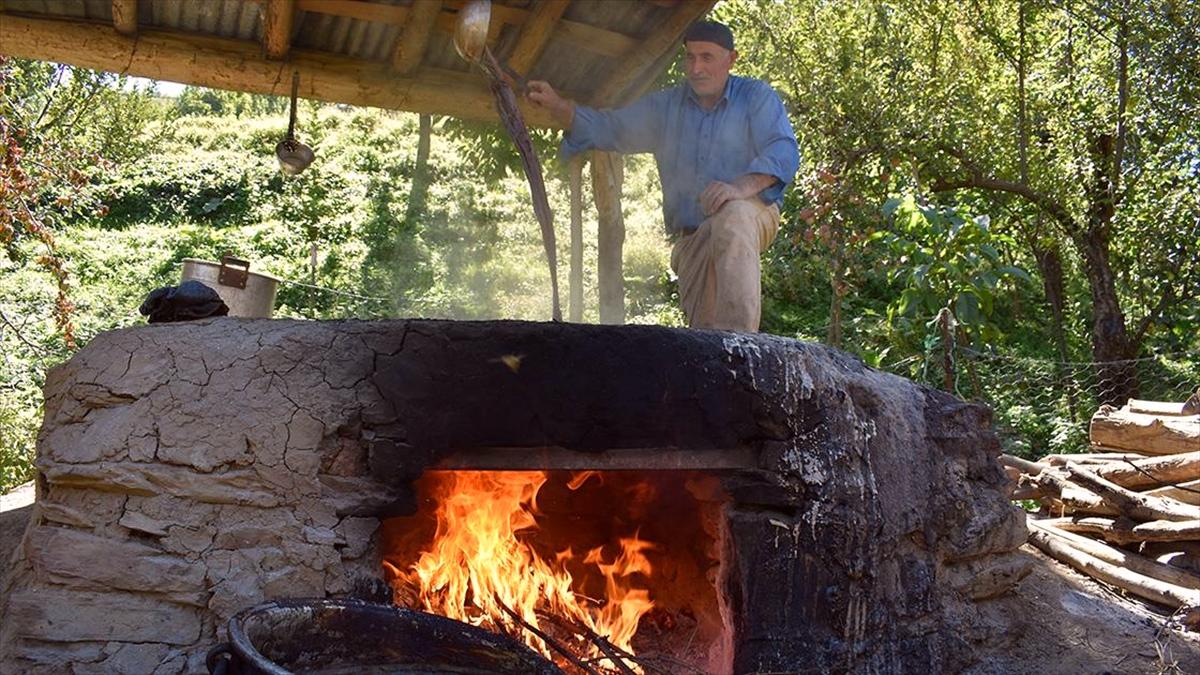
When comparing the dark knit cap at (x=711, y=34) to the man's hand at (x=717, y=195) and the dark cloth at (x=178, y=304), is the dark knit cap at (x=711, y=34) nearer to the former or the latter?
the man's hand at (x=717, y=195)

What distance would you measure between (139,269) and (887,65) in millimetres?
9429

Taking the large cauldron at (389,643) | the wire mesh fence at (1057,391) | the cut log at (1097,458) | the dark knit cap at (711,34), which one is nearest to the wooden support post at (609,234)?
the dark knit cap at (711,34)

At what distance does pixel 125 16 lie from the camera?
4.10 m

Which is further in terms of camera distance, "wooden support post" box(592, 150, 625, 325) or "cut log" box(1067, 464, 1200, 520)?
"wooden support post" box(592, 150, 625, 325)

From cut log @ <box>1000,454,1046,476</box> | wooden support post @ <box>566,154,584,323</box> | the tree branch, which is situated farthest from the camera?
the tree branch

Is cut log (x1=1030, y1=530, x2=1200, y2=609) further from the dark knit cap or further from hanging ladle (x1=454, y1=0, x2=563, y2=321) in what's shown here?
the dark knit cap

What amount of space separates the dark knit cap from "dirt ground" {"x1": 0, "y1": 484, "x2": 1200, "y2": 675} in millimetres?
2414

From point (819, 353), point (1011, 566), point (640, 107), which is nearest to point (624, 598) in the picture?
point (819, 353)

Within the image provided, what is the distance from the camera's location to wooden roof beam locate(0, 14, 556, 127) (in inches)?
164

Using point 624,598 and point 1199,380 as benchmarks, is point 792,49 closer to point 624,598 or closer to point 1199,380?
point 1199,380

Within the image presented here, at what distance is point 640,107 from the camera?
4.39 m

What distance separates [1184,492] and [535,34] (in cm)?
370

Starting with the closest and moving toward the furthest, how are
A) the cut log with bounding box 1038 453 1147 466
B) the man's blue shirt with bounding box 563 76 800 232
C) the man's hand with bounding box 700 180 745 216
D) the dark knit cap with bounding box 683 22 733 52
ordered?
1. the man's hand with bounding box 700 180 745 216
2. the man's blue shirt with bounding box 563 76 800 232
3. the dark knit cap with bounding box 683 22 733 52
4. the cut log with bounding box 1038 453 1147 466

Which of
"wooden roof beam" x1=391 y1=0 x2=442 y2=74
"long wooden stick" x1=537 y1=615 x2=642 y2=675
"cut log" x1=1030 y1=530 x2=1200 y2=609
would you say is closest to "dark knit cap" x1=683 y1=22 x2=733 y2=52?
"wooden roof beam" x1=391 y1=0 x2=442 y2=74
